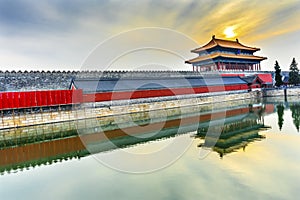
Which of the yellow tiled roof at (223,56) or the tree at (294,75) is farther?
the yellow tiled roof at (223,56)

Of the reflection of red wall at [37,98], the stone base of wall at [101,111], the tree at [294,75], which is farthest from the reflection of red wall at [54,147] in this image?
the tree at [294,75]

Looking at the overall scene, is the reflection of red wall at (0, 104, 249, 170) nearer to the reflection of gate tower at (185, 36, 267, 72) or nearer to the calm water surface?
the calm water surface

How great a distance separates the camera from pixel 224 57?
1275 inches

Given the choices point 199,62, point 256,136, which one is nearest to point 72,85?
point 256,136

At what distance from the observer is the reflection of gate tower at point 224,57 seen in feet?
107

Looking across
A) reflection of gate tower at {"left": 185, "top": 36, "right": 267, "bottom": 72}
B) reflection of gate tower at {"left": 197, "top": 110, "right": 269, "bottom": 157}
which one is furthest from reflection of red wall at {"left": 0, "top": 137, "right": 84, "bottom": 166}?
reflection of gate tower at {"left": 185, "top": 36, "right": 267, "bottom": 72}

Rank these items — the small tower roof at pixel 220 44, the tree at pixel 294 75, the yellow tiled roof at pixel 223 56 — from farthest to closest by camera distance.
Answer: the small tower roof at pixel 220 44 → the yellow tiled roof at pixel 223 56 → the tree at pixel 294 75

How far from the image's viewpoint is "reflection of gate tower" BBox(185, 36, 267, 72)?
32750 millimetres

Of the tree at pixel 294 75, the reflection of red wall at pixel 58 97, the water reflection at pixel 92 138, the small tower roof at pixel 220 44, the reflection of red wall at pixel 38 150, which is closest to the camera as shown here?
the reflection of red wall at pixel 38 150

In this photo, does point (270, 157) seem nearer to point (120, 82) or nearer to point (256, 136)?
point (256, 136)

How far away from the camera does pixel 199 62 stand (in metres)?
35.1

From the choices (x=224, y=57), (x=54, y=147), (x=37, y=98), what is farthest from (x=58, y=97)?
(x=224, y=57)

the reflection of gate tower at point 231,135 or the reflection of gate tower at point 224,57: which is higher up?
the reflection of gate tower at point 224,57

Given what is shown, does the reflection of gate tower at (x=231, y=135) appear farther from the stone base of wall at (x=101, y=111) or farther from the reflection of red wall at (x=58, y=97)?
the reflection of red wall at (x=58, y=97)
